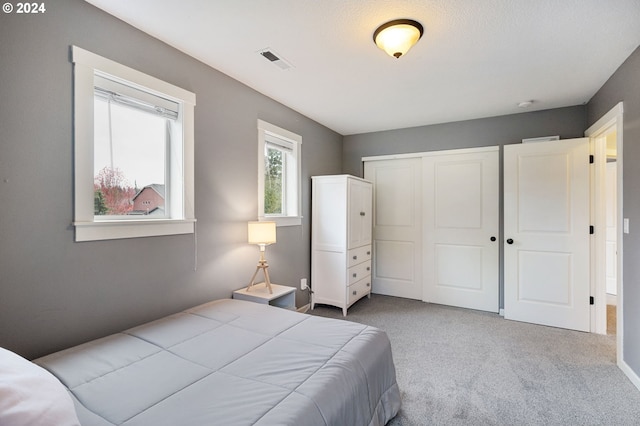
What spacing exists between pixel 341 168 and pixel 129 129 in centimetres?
321

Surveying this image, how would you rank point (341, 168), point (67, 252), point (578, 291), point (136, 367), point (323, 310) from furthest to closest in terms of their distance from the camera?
point (341, 168) → point (323, 310) → point (578, 291) → point (67, 252) → point (136, 367)

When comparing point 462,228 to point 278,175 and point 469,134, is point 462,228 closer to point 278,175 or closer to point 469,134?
point 469,134

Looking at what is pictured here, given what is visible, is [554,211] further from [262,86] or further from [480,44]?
[262,86]

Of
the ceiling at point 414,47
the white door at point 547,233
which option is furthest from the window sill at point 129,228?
the white door at point 547,233

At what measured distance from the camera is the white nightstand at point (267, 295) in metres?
2.55

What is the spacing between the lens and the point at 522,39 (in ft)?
6.82

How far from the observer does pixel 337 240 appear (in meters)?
3.70

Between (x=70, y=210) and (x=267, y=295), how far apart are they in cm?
149

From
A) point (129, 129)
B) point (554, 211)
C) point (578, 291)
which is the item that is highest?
point (129, 129)

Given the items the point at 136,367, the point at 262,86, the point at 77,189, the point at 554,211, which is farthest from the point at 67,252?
the point at 554,211

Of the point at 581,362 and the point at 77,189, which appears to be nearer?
the point at 77,189

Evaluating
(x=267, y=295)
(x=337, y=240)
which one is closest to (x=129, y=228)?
(x=267, y=295)

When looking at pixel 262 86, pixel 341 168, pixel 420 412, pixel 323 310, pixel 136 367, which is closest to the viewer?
pixel 136 367

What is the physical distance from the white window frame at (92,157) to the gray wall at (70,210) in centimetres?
4
